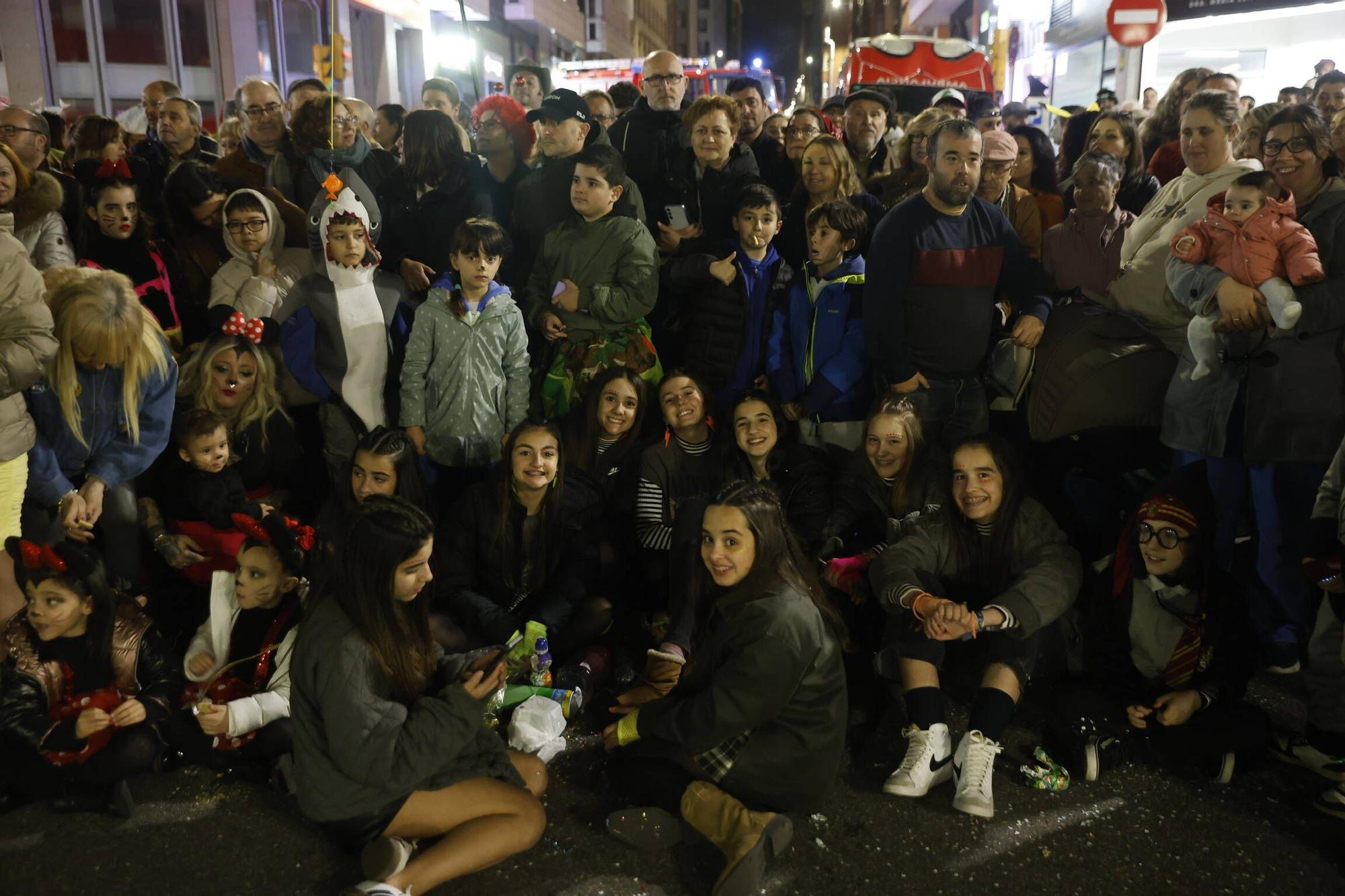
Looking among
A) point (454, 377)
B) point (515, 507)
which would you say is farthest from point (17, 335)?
point (515, 507)

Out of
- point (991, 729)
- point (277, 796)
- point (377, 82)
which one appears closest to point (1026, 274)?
point (991, 729)

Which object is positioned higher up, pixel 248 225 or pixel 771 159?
pixel 771 159

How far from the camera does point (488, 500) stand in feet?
13.8

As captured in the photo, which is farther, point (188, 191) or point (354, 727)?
point (188, 191)

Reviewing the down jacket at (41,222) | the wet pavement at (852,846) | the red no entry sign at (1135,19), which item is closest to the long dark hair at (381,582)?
the wet pavement at (852,846)

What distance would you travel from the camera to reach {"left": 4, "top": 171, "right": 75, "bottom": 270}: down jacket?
4707mm

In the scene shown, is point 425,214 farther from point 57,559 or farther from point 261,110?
point 57,559

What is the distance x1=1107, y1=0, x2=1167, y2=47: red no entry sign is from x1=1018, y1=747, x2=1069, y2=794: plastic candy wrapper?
8.17m

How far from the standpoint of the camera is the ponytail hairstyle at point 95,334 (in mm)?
3906

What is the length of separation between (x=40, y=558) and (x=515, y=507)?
5.54ft

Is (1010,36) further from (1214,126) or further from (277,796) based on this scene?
(277,796)

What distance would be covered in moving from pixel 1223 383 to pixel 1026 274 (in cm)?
98

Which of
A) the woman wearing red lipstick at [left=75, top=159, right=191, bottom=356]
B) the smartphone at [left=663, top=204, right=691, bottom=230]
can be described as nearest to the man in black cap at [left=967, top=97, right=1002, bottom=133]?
the smartphone at [left=663, top=204, right=691, bottom=230]

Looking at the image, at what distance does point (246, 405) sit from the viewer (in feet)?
15.1
